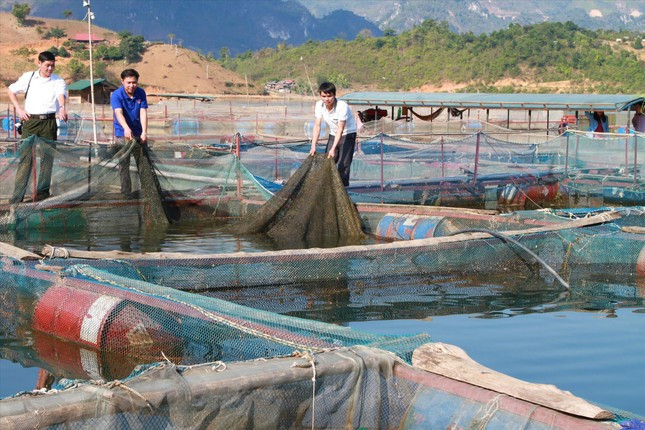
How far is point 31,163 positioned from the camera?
12.5m

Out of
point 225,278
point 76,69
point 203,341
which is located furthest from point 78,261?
point 76,69

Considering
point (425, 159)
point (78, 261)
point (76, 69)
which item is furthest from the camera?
point (76, 69)

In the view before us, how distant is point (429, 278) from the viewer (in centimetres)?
1017

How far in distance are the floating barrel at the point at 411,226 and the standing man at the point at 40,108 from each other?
4.32m

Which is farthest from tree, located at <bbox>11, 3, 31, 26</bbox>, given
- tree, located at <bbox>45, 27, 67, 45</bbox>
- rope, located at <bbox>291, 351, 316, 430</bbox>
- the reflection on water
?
rope, located at <bbox>291, 351, 316, 430</bbox>

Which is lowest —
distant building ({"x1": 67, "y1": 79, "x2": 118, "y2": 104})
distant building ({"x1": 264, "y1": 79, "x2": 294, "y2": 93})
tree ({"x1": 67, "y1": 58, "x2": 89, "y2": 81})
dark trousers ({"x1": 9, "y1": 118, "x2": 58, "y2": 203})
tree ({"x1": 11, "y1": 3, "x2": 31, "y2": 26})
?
dark trousers ({"x1": 9, "y1": 118, "x2": 58, "y2": 203})

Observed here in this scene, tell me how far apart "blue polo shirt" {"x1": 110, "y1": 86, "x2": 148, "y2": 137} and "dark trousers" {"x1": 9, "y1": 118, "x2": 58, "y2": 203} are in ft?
3.24

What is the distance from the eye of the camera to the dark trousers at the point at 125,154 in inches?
512

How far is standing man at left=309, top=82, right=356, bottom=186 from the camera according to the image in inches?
495

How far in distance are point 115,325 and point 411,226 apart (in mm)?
5969

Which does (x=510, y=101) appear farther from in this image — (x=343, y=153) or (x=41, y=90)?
(x=41, y=90)

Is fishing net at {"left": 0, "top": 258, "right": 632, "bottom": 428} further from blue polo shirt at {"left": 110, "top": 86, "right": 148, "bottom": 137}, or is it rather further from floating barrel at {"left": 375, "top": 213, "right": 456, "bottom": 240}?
blue polo shirt at {"left": 110, "top": 86, "right": 148, "bottom": 137}

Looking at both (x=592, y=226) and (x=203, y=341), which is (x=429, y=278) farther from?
(x=203, y=341)

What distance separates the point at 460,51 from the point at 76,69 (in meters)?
37.1
